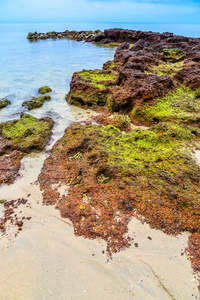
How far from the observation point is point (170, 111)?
23.0 feet

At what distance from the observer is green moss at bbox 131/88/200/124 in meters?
6.70

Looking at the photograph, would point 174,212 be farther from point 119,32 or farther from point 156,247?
point 119,32

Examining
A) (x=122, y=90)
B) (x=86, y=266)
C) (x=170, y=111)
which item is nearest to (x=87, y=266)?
(x=86, y=266)

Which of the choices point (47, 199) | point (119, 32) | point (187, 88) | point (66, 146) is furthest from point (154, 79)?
point (119, 32)

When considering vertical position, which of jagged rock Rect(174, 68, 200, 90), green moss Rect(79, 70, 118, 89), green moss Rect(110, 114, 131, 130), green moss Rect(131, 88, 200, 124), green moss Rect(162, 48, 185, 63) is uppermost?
green moss Rect(162, 48, 185, 63)

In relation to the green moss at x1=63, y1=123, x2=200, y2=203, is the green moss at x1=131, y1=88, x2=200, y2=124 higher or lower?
higher

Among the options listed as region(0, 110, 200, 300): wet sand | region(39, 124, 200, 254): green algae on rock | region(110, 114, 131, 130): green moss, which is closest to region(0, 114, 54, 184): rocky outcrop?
region(39, 124, 200, 254): green algae on rock

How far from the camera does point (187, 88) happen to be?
9.14m

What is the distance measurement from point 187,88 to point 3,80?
13.9m

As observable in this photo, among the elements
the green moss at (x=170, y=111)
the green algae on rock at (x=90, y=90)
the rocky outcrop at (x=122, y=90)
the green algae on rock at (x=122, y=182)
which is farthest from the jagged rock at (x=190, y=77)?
the green algae on rock at (x=122, y=182)

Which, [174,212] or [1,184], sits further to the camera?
[1,184]

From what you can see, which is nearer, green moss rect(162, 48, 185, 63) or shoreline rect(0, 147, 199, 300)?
shoreline rect(0, 147, 199, 300)

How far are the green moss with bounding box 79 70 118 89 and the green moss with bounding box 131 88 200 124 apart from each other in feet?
10.9

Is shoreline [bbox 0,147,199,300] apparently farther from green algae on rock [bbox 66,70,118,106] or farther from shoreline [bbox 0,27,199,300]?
green algae on rock [bbox 66,70,118,106]
